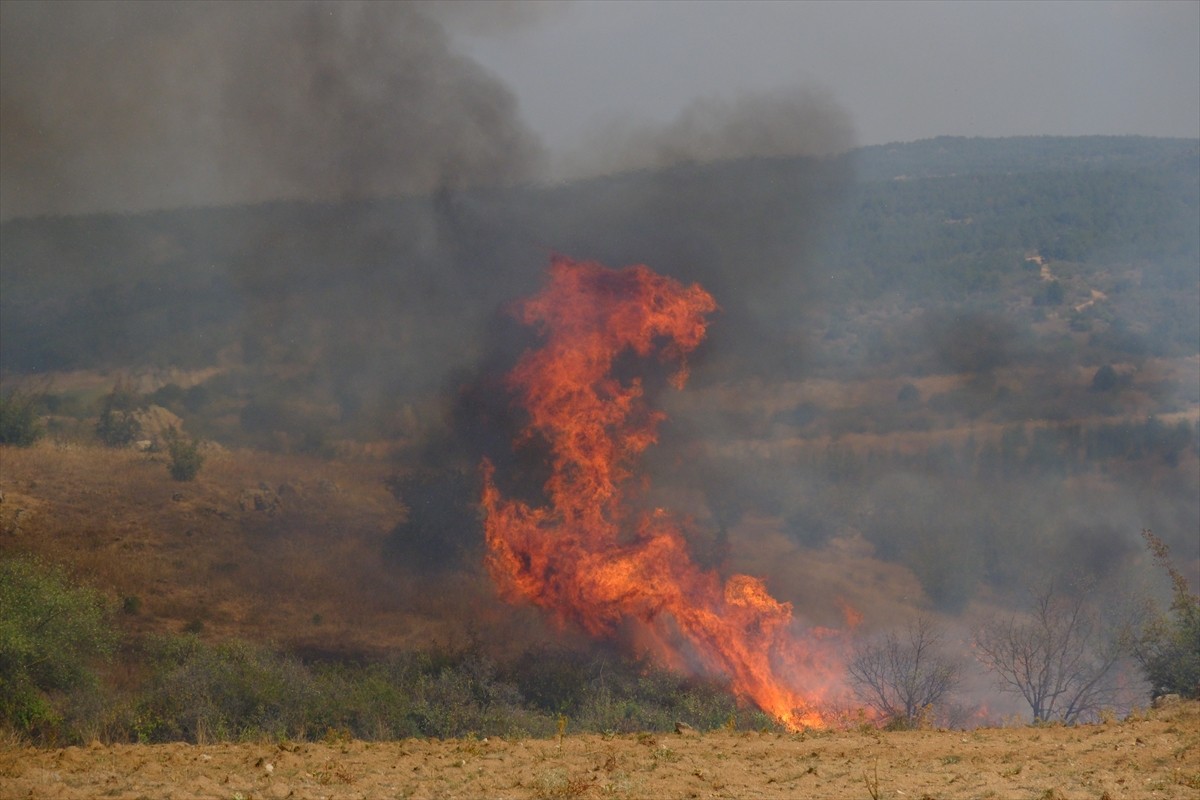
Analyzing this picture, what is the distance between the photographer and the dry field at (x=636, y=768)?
541 inches

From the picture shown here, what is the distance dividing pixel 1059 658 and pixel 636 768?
1716cm

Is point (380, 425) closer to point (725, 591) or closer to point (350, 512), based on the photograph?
point (350, 512)

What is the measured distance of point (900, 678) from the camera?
26.1m

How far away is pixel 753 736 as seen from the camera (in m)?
18.6

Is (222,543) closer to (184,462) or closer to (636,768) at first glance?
(184,462)

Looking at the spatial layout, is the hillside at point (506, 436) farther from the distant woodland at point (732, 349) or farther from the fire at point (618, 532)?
the fire at point (618, 532)

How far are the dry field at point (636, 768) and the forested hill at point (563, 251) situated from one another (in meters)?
19.5

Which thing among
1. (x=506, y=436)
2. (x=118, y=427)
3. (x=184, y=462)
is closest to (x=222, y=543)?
(x=184, y=462)

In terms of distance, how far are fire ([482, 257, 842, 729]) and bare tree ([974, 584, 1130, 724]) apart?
453cm

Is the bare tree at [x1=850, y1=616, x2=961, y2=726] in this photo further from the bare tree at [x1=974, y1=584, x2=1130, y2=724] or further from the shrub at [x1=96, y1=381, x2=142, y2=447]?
the shrub at [x1=96, y1=381, x2=142, y2=447]

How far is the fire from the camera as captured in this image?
26.1 m

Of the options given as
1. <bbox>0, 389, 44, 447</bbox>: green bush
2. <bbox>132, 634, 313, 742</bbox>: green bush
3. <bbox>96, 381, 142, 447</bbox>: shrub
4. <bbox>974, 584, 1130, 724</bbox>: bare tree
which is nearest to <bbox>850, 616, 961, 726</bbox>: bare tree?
<bbox>974, 584, 1130, 724</bbox>: bare tree

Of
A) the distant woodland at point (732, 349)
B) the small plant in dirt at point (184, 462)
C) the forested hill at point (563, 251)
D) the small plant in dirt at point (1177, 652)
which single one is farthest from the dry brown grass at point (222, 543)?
the small plant in dirt at point (1177, 652)

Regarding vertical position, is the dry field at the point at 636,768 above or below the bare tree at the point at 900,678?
→ above
